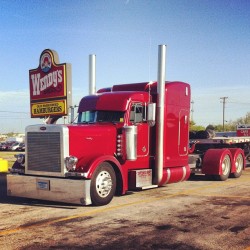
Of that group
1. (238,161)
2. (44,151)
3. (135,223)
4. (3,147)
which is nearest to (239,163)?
(238,161)

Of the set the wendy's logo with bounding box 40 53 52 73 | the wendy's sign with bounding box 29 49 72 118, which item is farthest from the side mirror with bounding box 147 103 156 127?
the wendy's logo with bounding box 40 53 52 73

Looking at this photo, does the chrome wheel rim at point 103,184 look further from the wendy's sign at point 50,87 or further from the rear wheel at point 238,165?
the wendy's sign at point 50,87

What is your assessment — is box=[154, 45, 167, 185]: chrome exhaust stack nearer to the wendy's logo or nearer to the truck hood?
the truck hood

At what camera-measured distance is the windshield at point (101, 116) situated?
30.6 feet

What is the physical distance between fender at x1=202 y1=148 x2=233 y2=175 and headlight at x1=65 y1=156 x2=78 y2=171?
6286 millimetres

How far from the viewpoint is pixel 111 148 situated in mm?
8961

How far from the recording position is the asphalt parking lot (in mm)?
5375

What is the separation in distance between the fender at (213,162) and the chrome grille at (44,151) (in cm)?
645

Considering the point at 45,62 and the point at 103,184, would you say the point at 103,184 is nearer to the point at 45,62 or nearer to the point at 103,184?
the point at 103,184

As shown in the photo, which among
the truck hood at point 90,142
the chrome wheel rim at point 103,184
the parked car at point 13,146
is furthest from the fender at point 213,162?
the parked car at point 13,146

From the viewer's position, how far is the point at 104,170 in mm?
8258

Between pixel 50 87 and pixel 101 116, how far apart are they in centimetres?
1002

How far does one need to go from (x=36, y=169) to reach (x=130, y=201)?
2305 mm

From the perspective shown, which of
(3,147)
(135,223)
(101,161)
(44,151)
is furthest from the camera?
(3,147)
